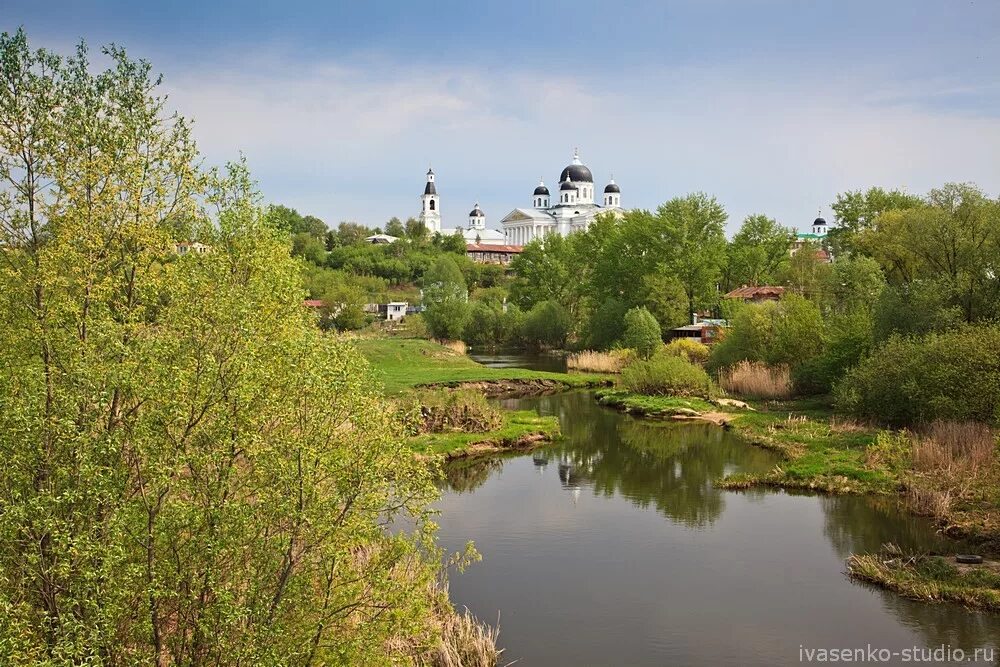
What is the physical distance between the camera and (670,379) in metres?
43.3

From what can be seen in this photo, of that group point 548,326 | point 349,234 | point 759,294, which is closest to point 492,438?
point 759,294

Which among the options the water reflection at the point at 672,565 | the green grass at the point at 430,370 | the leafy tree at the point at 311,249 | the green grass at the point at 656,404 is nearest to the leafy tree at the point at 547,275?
the green grass at the point at 430,370

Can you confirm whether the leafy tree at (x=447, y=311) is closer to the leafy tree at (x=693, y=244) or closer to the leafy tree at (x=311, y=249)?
the leafy tree at (x=693, y=244)

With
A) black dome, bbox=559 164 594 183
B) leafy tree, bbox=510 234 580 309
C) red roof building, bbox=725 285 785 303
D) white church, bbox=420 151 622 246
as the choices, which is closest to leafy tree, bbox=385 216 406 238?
white church, bbox=420 151 622 246

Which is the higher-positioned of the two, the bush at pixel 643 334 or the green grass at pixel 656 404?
the bush at pixel 643 334

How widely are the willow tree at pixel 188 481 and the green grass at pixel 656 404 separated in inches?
1145

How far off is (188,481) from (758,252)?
7250 cm

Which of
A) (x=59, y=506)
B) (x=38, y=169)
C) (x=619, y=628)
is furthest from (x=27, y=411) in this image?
(x=619, y=628)

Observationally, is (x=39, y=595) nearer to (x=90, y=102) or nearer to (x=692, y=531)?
(x=90, y=102)

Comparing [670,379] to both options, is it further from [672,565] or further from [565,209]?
[565,209]

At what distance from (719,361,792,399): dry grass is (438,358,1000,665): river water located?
12.1 m

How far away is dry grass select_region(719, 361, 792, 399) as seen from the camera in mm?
42156

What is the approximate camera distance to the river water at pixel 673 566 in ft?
50.9

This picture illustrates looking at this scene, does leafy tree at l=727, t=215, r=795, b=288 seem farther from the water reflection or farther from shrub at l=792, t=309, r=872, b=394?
the water reflection
